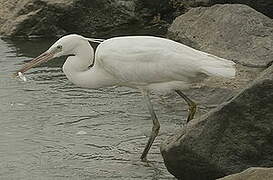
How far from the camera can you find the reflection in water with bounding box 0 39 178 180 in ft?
21.0

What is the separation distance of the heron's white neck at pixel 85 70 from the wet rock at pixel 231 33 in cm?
233

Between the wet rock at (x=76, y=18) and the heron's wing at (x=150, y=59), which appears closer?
the heron's wing at (x=150, y=59)

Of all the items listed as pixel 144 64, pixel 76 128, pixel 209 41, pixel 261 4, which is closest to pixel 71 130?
pixel 76 128

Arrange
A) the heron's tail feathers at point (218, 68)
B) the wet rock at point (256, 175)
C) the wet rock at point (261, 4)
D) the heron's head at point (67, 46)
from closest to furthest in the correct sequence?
1. the wet rock at point (256, 175)
2. the heron's tail feathers at point (218, 68)
3. the heron's head at point (67, 46)
4. the wet rock at point (261, 4)

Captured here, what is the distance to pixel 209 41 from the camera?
9672 mm

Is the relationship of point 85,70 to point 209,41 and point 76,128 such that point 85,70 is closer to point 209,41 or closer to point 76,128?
point 76,128

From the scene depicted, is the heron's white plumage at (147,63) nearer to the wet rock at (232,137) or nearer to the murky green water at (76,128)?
the murky green water at (76,128)

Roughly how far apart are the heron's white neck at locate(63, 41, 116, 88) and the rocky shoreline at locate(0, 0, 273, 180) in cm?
123

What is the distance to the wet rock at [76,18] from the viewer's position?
463 inches

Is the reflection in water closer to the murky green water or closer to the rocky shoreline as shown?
the murky green water

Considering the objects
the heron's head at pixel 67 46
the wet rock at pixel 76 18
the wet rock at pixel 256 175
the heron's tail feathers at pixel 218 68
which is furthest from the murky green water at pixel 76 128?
the wet rock at pixel 76 18

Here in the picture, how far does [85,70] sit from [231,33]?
9.38ft

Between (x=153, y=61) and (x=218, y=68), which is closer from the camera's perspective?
(x=218, y=68)

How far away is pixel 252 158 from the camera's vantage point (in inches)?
215
